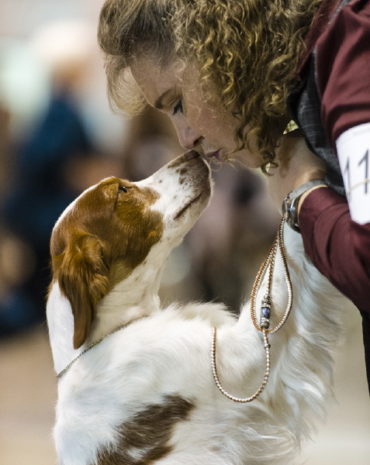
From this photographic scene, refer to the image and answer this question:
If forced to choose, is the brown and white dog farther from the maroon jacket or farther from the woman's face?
the maroon jacket

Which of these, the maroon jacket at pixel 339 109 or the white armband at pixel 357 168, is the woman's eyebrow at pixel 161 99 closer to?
the maroon jacket at pixel 339 109

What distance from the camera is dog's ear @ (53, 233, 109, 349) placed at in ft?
6.33

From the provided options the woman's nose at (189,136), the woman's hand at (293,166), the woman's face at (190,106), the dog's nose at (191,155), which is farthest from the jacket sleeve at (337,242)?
the dog's nose at (191,155)

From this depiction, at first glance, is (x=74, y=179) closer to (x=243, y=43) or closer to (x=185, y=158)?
(x=185, y=158)

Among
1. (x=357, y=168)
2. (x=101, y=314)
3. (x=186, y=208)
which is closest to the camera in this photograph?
(x=357, y=168)

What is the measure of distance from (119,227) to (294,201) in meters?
0.76

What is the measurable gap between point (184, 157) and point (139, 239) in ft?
0.84

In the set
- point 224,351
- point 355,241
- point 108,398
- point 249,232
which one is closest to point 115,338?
point 108,398

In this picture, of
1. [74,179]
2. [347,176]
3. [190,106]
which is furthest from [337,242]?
[74,179]

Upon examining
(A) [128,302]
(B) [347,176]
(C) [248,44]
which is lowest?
(A) [128,302]

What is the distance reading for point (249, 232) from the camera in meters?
3.25

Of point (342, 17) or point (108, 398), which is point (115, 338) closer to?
point (108, 398)

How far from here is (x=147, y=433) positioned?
1.91 m

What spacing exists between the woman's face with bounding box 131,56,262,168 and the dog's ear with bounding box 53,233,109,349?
0.42 m
